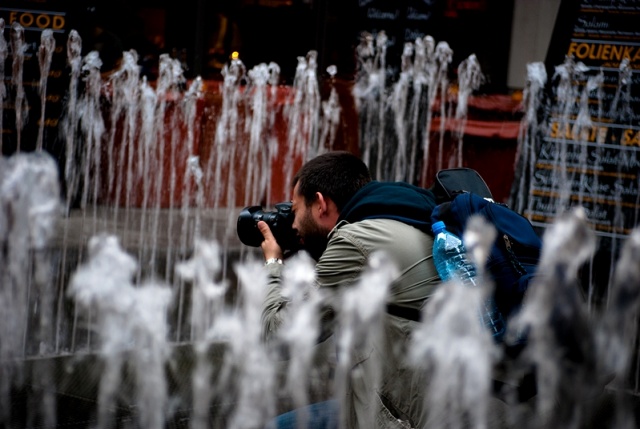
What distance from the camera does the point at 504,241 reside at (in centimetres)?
260

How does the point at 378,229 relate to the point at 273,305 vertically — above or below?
above

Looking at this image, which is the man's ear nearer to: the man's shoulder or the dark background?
the man's shoulder

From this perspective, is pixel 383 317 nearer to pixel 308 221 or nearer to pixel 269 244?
pixel 308 221

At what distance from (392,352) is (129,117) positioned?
246 inches

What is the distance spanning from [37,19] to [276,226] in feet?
16.4

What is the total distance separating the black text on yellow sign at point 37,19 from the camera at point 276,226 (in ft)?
15.8

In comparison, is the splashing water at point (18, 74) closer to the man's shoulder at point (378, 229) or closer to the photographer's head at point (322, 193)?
the photographer's head at point (322, 193)

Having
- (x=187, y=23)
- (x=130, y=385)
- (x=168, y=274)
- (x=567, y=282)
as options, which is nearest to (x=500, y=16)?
(x=187, y=23)

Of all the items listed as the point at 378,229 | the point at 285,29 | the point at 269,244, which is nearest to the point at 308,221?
the point at 269,244

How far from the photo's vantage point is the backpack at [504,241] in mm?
2527

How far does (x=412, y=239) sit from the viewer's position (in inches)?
111

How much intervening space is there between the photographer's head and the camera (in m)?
0.13

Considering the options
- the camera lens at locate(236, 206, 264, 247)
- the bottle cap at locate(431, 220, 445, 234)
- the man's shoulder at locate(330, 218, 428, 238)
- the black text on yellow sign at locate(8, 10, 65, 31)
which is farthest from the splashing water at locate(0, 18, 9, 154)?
the bottle cap at locate(431, 220, 445, 234)

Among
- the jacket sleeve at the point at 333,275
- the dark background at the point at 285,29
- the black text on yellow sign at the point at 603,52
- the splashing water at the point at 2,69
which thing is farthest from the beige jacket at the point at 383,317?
the dark background at the point at 285,29
